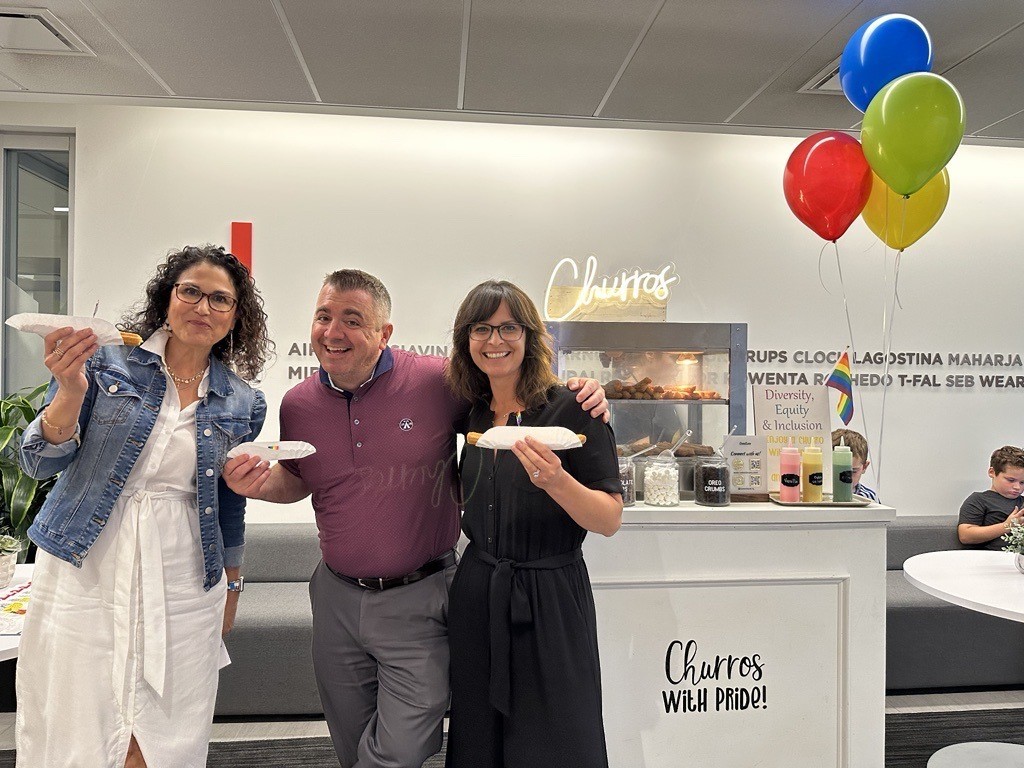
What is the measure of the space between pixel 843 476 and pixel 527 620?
56.4 inches

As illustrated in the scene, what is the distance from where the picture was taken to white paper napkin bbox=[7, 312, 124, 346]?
1.54 metres

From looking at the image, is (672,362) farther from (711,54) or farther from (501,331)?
(501,331)

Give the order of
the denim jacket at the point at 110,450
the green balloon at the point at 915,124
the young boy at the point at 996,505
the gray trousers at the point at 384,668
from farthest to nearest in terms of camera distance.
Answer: the young boy at the point at 996,505
the green balloon at the point at 915,124
the gray trousers at the point at 384,668
the denim jacket at the point at 110,450

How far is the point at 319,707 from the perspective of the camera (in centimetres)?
335

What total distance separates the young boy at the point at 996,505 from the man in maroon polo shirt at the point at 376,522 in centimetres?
334

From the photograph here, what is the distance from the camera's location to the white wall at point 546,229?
14.7 feet

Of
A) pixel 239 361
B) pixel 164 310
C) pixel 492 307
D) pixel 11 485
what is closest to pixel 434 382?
pixel 492 307

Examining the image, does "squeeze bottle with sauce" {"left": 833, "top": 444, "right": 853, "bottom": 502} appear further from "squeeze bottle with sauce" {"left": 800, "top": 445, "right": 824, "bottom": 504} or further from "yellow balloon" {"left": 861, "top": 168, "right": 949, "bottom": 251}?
"yellow balloon" {"left": 861, "top": 168, "right": 949, "bottom": 251}

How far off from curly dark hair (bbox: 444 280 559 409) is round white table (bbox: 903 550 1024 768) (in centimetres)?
166

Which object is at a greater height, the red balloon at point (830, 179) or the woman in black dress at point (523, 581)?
the red balloon at point (830, 179)

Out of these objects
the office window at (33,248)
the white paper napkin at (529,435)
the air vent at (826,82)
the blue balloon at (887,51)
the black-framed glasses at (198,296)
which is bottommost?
the white paper napkin at (529,435)

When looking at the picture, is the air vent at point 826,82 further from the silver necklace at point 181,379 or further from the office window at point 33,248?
the office window at point 33,248

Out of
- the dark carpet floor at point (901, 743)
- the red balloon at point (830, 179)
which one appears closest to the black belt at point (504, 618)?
the dark carpet floor at point (901, 743)

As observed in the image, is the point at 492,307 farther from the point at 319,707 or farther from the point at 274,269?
the point at 274,269
